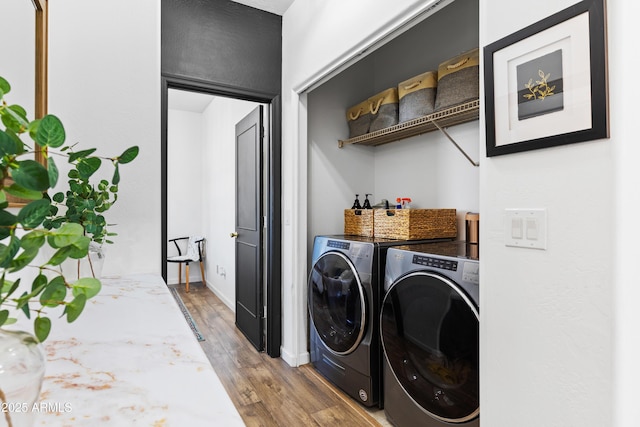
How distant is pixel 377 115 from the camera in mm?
2527

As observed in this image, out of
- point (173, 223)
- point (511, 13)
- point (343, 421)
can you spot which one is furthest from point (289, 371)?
point (173, 223)

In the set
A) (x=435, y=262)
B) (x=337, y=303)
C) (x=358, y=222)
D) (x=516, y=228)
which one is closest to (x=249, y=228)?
(x=358, y=222)

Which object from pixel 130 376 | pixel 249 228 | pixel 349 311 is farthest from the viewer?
pixel 249 228

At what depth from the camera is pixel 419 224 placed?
2182 mm

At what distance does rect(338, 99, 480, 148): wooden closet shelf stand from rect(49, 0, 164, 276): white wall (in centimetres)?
143

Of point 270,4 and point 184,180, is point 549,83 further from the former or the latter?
point 184,180

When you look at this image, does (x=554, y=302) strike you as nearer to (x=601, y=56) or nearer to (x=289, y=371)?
(x=601, y=56)

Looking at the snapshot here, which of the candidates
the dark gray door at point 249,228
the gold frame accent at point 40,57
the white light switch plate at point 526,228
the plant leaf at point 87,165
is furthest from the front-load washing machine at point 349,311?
the plant leaf at point 87,165

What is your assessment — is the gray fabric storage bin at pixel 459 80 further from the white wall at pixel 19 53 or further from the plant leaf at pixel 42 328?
the plant leaf at pixel 42 328

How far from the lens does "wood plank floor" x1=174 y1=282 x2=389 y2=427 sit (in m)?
1.94

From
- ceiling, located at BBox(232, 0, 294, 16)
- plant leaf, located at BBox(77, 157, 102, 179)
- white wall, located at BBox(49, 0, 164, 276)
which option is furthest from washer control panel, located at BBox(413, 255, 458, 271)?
ceiling, located at BBox(232, 0, 294, 16)

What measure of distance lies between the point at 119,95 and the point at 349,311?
163cm

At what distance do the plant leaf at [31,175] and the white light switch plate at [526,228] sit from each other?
111 cm

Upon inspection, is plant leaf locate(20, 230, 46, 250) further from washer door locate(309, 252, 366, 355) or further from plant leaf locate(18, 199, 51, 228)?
washer door locate(309, 252, 366, 355)
